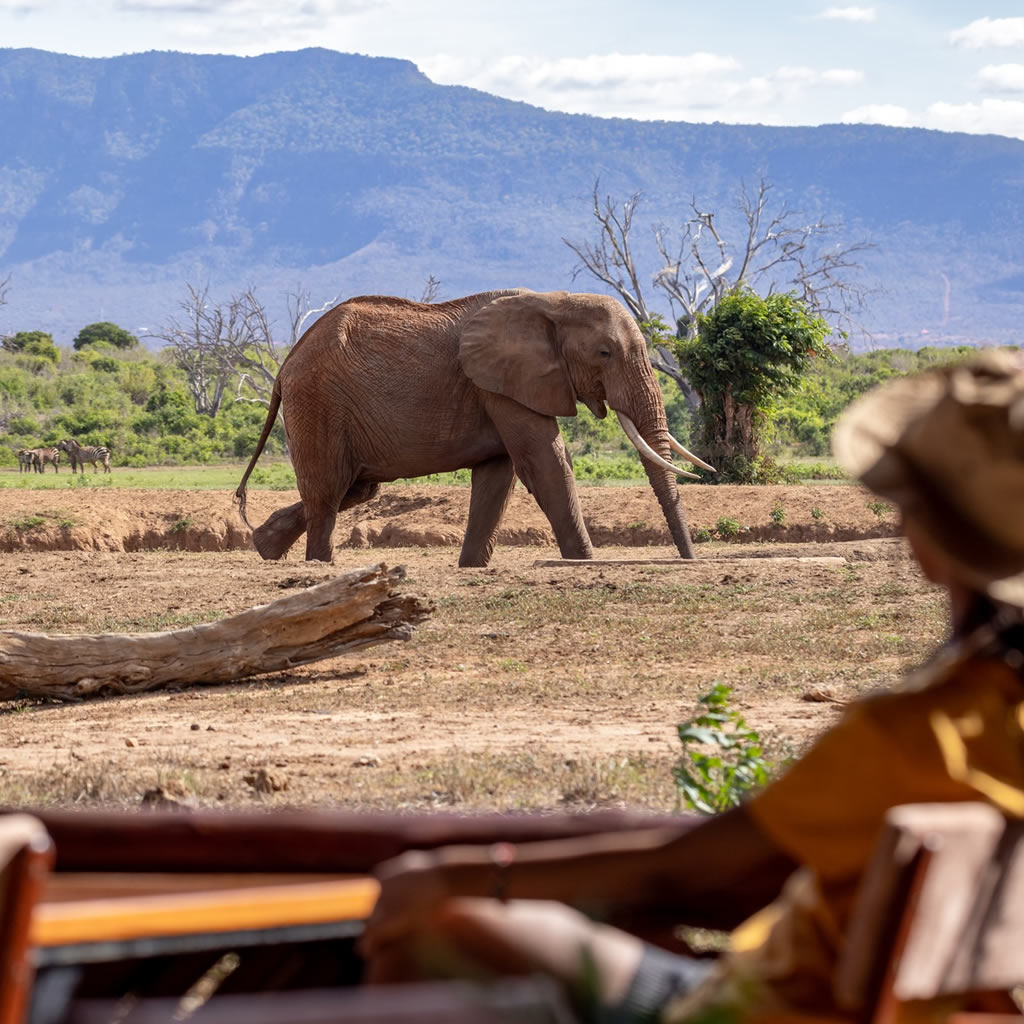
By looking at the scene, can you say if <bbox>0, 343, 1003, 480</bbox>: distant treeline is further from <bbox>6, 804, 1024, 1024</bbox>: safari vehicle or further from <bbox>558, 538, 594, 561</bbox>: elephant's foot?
<bbox>6, 804, 1024, 1024</bbox>: safari vehicle

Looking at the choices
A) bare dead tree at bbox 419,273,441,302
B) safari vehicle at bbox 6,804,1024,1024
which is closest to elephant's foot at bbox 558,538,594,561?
safari vehicle at bbox 6,804,1024,1024

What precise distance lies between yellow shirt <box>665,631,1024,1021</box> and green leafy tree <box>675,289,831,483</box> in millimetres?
20717

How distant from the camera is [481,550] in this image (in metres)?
14.8

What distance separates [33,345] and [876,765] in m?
69.5

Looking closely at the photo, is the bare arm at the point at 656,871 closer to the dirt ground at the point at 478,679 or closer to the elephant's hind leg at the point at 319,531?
the dirt ground at the point at 478,679

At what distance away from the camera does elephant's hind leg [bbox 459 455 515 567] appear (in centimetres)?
1481

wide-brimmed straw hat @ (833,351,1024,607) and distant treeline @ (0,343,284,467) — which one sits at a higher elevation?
wide-brimmed straw hat @ (833,351,1024,607)

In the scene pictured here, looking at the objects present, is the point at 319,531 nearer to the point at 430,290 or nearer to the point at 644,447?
the point at 644,447

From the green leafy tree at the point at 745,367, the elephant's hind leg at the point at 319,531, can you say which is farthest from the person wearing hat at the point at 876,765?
the green leafy tree at the point at 745,367

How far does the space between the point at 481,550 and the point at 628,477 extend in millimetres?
14636

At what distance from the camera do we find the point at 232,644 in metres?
8.84

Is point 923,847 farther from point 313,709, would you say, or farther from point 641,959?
point 313,709

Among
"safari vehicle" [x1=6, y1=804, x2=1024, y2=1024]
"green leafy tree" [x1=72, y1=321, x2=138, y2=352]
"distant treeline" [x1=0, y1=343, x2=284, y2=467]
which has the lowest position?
"green leafy tree" [x1=72, y1=321, x2=138, y2=352]

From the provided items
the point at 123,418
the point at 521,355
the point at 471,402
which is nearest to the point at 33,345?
the point at 123,418
